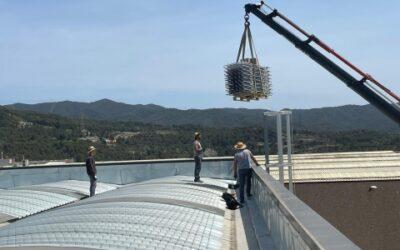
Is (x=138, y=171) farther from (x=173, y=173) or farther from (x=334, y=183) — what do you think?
(x=334, y=183)

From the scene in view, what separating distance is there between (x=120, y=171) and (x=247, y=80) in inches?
404

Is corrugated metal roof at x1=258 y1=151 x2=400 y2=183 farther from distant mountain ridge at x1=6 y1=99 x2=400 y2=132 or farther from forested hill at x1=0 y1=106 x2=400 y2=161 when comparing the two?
distant mountain ridge at x1=6 y1=99 x2=400 y2=132

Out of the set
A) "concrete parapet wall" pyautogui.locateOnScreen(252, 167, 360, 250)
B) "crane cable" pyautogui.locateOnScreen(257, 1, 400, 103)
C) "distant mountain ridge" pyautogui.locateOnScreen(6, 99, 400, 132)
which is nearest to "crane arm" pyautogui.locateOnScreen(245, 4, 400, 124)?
"crane cable" pyautogui.locateOnScreen(257, 1, 400, 103)

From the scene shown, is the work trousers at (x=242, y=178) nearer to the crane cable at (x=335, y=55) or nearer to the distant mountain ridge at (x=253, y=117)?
the crane cable at (x=335, y=55)

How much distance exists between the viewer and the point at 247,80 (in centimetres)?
1578

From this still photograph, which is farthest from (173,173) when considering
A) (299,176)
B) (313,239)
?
(313,239)

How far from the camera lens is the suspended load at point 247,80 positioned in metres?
15.8

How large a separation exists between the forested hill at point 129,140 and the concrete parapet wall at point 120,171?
2796 centimetres

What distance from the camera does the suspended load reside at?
621 inches

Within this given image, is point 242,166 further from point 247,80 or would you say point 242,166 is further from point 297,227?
point 297,227

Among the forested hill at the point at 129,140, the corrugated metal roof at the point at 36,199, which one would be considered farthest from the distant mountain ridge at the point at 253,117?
the corrugated metal roof at the point at 36,199

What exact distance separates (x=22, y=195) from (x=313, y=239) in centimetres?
1396

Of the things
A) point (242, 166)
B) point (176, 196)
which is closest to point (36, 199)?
point (176, 196)

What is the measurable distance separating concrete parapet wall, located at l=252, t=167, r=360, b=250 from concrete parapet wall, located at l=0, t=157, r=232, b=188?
12.5m
